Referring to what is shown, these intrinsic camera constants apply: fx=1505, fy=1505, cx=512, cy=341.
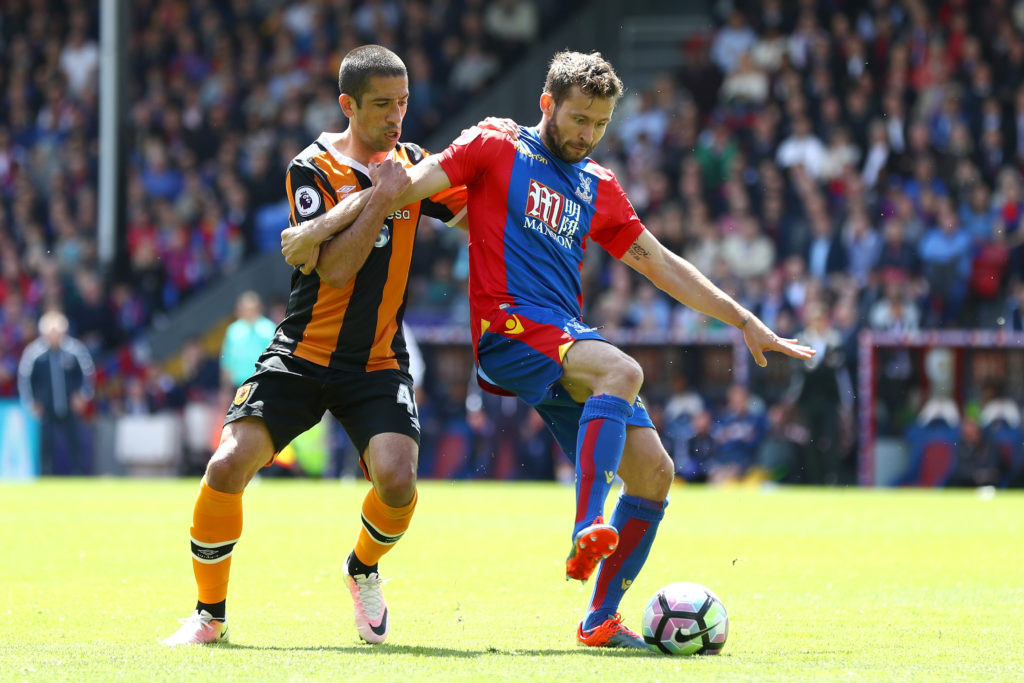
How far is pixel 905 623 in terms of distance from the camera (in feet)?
21.2

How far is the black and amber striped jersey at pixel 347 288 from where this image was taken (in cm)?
593

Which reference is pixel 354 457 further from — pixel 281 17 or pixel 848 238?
pixel 281 17

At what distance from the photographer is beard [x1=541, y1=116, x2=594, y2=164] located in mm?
5824

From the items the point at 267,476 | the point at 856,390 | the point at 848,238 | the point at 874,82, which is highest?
the point at 874,82

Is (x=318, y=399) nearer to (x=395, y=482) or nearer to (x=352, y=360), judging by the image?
(x=352, y=360)

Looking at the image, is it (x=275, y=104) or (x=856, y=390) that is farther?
(x=275, y=104)

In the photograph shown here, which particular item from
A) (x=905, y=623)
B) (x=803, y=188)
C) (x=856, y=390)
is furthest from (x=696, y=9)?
(x=905, y=623)

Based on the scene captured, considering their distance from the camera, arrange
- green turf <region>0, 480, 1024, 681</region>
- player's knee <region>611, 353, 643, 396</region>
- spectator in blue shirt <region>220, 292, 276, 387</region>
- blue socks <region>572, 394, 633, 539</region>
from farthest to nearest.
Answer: spectator in blue shirt <region>220, 292, 276, 387</region>
player's knee <region>611, 353, 643, 396</region>
blue socks <region>572, 394, 633, 539</region>
green turf <region>0, 480, 1024, 681</region>

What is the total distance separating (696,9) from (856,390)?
892cm

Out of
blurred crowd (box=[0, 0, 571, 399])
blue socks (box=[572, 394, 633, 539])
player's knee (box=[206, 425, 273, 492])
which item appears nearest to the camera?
blue socks (box=[572, 394, 633, 539])

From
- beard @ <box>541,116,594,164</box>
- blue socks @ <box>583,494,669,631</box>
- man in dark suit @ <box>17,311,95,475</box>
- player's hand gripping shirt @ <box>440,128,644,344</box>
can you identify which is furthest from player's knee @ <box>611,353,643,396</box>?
man in dark suit @ <box>17,311,95,475</box>

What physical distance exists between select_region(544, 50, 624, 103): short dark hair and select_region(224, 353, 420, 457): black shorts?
133cm

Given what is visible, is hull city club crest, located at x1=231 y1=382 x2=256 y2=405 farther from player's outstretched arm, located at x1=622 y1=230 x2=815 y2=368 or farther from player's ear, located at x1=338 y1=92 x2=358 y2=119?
player's outstretched arm, located at x1=622 y1=230 x2=815 y2=368

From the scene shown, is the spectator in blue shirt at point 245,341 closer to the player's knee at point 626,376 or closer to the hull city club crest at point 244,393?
the hull city club crest at point 244,393
